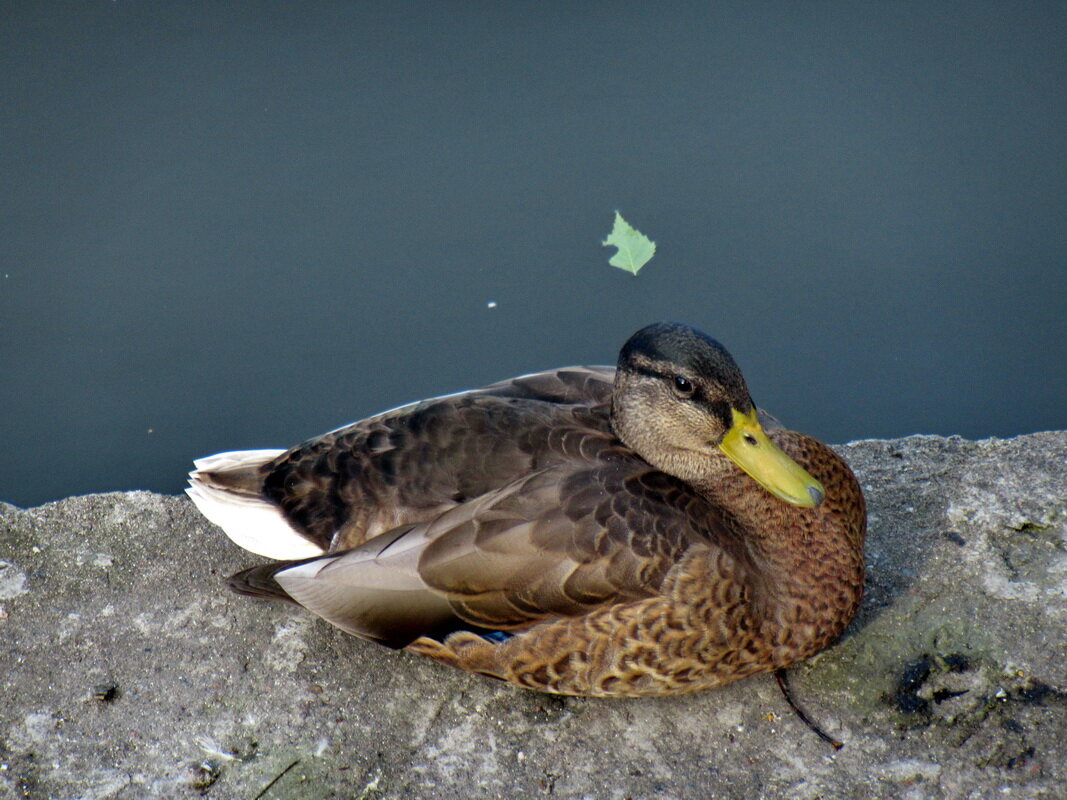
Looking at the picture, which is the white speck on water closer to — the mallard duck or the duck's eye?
the mallard duck

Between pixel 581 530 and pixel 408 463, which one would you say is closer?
pixel 581 530

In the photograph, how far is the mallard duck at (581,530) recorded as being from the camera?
3098mm

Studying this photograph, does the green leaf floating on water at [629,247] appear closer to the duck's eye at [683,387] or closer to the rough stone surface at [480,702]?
the rough stone surface at [480,702]

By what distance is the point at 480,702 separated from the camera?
10.9 feet

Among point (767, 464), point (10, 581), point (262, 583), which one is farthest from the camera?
point (10, 581)

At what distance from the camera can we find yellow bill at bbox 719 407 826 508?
325cm

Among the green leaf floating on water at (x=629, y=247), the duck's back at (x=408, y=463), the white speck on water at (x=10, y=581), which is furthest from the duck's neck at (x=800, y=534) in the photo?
the white speck on water at (x=10, y=581)

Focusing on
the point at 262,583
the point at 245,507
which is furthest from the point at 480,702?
the point at 245,507

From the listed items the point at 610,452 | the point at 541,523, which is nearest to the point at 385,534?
the point at 541,523

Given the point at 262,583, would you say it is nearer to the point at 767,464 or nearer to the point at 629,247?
the point at 767,464

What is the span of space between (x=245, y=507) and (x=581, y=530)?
1.11 metres

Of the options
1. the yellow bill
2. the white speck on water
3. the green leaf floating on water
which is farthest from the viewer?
the green leaf floating on water

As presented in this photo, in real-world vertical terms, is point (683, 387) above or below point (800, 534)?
above

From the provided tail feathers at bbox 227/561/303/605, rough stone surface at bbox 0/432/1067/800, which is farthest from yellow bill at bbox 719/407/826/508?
tail feathers at bbox 227/561/303/605
